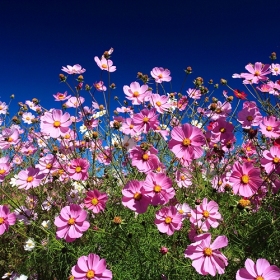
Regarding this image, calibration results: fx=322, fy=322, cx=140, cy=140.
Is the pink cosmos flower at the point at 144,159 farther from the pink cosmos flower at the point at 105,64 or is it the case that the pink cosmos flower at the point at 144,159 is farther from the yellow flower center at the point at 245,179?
the pink cosmos flower at the point at 105,64

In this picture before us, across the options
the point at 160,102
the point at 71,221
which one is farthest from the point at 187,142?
the point at 71,221

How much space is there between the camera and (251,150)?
5.51ft

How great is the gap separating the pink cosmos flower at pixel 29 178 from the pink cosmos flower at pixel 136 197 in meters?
0.53

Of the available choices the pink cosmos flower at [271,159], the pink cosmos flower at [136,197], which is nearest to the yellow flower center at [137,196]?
the pink cosmos flower at [136,197]

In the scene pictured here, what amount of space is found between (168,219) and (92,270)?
317 mm

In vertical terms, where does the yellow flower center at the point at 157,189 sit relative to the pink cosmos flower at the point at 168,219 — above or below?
above

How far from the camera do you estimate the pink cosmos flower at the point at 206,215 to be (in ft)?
3.93

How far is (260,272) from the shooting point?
0.92 m

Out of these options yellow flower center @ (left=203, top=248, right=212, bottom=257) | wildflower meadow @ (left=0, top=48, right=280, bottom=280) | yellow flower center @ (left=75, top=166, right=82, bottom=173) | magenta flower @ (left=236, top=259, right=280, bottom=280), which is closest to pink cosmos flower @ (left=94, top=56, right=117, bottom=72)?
wildflower meadow @ (left=0, top=48, right=280, bottom=280)

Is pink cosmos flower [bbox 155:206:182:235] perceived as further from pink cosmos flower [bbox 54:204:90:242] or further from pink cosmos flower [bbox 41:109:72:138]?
pink cosmos flower [bbox 41:109:72:138]

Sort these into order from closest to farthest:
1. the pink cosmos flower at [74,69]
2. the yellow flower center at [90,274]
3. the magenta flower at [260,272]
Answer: the magenta flower at [260,272] < the yellow flower center at [90,274] < the pink cosmos flower at [74,69]

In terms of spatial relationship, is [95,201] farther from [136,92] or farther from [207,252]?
[136,92]

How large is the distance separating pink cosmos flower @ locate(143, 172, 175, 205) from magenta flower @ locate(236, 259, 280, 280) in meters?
0.32

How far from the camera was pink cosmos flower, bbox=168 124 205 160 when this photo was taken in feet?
3.68
